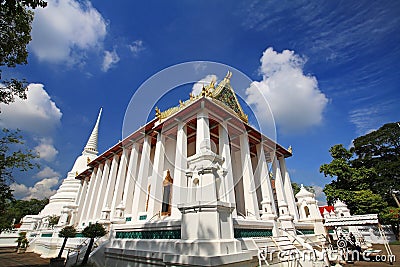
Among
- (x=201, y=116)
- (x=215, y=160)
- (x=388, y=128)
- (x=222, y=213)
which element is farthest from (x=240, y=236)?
(x=388, y=128)

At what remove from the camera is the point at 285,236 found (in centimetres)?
862

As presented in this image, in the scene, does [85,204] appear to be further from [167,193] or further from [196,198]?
[196,198]

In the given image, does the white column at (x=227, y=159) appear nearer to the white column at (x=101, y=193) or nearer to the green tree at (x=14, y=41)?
the green tree at (x=14, y=41)

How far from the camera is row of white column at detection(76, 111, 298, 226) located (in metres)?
11.8

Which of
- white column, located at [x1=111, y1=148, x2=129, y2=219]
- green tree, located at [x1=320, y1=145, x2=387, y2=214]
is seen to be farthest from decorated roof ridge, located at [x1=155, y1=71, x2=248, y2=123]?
green tree, located at [x1=320, y1=145, x2=387, y2=214]

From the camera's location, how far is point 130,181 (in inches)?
626

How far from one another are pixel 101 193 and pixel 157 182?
30.2 ft

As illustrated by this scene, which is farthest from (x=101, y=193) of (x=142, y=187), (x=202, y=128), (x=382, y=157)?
(x=382, y=157)

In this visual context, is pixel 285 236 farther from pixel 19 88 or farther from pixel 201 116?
pixel 19 88

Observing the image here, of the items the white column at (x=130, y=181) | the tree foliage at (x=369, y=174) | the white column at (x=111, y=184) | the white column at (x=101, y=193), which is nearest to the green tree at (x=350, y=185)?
the tree foliage at (x=369, y=174)

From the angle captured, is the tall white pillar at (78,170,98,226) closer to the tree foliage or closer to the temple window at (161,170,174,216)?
the temple window at (161,170,174,216)

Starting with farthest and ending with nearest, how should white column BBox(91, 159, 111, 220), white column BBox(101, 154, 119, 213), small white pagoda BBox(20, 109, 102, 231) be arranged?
1. small white pagoda BBox(20, 109, 102, 231)
2. white column BBox(91, 159, 111, 220)
3. white column BBox(101, 154, 119, 213)

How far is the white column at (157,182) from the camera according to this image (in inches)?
518

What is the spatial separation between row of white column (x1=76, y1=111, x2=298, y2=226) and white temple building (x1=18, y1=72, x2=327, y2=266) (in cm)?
7
